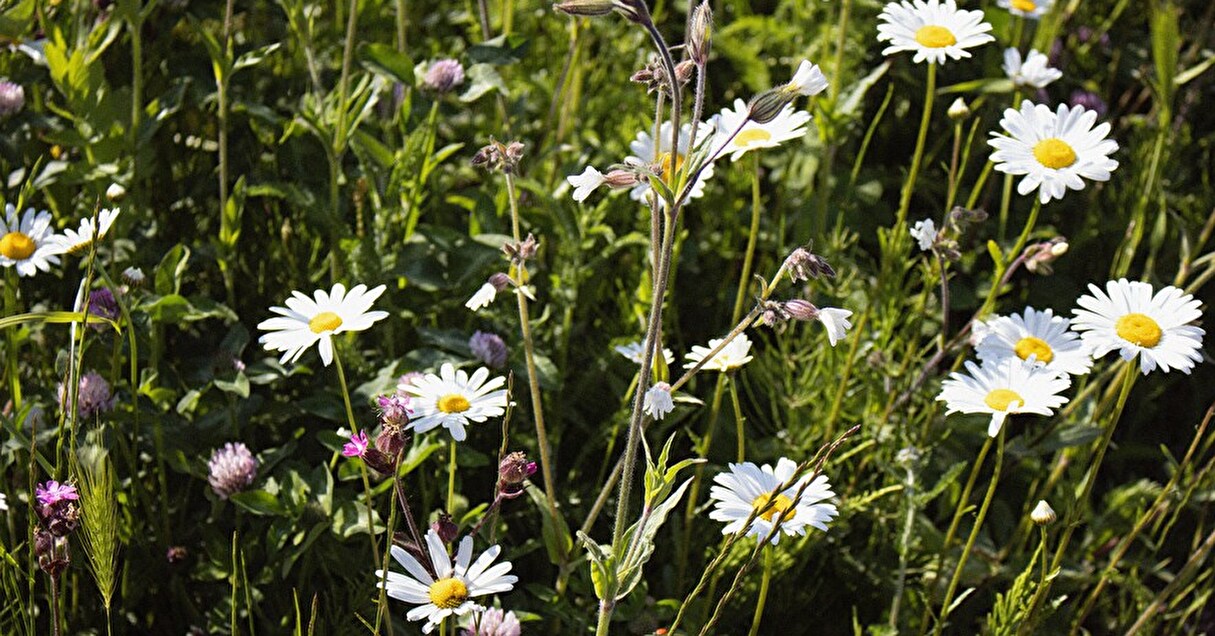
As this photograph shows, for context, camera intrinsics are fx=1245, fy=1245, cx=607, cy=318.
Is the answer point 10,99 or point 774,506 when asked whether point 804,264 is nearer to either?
point 774,506

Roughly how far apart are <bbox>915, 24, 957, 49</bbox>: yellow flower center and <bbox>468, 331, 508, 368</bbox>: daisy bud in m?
0.76

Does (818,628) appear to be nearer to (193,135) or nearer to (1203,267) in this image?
(1203,267)

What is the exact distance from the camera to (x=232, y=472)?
167 centimetres

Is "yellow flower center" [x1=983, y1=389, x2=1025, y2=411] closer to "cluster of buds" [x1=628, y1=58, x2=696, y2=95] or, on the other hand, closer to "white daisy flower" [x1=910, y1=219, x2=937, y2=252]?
"white daisy flower" [x1=910, y1=219, x2=937, y2=252]

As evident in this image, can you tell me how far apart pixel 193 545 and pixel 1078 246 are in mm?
1718

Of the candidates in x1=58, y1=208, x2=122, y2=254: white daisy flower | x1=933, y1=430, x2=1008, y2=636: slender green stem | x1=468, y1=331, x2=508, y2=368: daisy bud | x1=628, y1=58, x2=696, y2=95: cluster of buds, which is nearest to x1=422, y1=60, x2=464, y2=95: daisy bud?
x1=468, y1=331, x2=508, y2=368: daisy bud

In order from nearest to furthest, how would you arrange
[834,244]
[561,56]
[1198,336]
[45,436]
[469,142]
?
[1198,336], [45,436], [834,244], [469,142], [561,56]

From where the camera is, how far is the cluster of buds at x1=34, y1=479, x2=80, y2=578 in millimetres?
1338

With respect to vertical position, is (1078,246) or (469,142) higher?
(469,142)

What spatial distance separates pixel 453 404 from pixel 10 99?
1.03 metres

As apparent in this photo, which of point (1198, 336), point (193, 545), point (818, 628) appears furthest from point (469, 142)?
point (1198, 336)

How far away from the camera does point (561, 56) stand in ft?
8.67

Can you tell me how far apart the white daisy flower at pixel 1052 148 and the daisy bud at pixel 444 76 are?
0.86m

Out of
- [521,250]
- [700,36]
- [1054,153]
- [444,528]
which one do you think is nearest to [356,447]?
[444,528]
